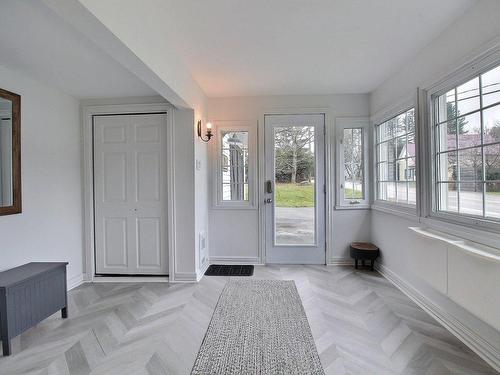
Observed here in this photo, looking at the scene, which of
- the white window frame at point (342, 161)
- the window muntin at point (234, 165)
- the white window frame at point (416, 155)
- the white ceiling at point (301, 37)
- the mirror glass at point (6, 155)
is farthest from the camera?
the window muntin at point (234, 165)

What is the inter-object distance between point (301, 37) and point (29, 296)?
9.98 ft

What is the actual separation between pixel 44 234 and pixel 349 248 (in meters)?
3.70

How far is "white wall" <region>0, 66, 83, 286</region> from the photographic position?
7.89 feet

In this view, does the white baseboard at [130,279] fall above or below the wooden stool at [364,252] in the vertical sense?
below

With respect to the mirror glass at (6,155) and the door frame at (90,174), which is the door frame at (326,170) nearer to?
the door frame at (90,174)

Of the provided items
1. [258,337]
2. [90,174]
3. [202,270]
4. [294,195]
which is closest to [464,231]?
[258,337]

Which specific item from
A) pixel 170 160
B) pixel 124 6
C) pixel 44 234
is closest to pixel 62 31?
pixel 124 6

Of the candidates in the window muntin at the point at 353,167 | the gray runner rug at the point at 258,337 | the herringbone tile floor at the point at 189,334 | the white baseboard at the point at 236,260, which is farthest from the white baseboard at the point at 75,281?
the window muntin at the point at 353,167

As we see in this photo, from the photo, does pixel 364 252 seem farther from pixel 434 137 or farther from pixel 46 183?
pixel 46 183

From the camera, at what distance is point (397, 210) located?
287 cm

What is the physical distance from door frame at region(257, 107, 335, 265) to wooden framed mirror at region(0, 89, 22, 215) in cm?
261

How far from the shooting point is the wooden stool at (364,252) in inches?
130

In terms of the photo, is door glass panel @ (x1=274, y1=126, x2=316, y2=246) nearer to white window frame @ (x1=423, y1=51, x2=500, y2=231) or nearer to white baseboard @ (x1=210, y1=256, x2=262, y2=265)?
white baseboard @ (x1=210, y1=256, x2=262, y2=265)

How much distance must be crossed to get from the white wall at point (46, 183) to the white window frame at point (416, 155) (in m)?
3.80
